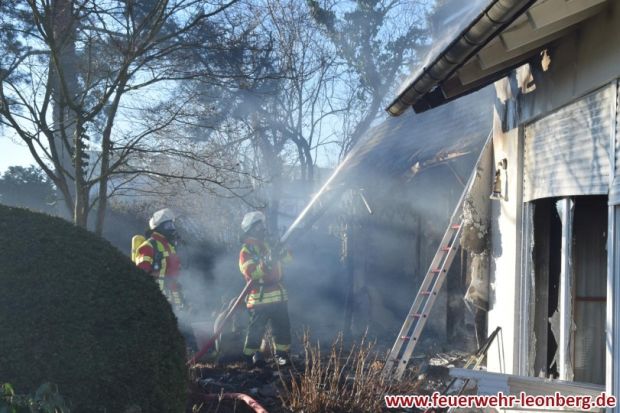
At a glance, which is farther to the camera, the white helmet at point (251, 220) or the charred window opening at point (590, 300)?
the white helmet at point (251, 220)

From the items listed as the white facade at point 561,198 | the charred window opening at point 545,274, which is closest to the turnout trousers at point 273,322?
the white facade at point 561,198

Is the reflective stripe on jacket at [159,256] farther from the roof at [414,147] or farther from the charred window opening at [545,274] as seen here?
the charred window opening at [545,274]

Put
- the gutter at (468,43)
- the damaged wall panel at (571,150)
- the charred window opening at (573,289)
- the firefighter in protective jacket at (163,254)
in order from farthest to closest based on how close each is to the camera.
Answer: the firefighter in protective jacket at (163,254) < the charred window opening at (573,289) < the damaged wall panel at (571,150) < the gutter at (468,43)

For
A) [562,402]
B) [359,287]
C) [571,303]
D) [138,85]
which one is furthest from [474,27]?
[359,287]

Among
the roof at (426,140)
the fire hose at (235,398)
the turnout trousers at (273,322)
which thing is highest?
the roof at (426,140)

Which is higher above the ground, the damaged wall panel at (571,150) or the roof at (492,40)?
the roof at (492,40)

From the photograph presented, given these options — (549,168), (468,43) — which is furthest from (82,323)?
(549,168)

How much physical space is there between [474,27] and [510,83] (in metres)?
2.60

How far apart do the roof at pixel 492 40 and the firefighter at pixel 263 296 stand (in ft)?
11.7

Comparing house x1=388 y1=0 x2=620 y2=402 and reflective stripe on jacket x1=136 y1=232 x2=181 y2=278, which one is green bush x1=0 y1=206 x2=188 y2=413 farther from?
reflective stripe on jacket x1=136 y1=232 x2=181 y2=278

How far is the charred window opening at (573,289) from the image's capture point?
14.7 ft

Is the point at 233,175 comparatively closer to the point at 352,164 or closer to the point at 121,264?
the point at 352,164

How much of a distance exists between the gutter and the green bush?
2316mm

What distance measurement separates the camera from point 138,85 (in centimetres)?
668
